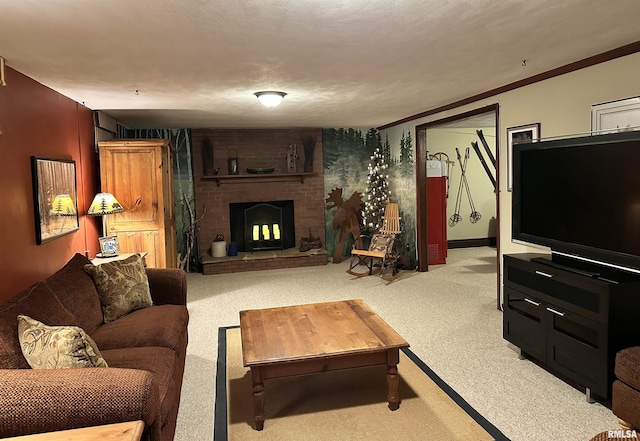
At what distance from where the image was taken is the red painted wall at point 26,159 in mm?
3162

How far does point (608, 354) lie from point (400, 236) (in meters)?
4.85

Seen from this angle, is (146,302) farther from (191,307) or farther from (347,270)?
(347,270)

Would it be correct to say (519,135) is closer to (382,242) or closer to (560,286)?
(560,286)

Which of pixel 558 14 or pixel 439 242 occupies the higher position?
pixel 558 14

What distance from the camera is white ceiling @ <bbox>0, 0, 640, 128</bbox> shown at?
2.31 m

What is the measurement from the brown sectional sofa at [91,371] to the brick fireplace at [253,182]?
13.6ft

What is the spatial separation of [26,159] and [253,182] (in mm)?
4487

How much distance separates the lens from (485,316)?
4664mm

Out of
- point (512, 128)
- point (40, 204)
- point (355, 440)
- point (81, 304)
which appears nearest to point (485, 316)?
Answer: point (512, 128)

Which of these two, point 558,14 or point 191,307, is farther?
point 191,307

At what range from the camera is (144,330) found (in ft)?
9.73

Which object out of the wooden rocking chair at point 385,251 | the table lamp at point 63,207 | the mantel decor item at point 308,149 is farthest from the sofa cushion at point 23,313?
the mantel decor item at point 308,149

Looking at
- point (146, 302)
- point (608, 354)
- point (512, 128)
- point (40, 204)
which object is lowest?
point (608, 354)

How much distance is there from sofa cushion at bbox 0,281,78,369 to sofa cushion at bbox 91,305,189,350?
0.83ft
